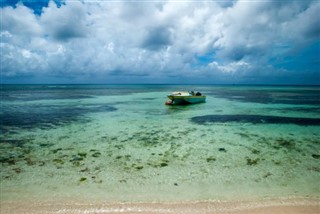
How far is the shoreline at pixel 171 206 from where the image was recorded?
5.39 metres

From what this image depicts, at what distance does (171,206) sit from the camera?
5.65m

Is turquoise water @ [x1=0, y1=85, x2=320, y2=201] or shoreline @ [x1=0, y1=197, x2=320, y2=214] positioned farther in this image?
turquoise water @ [x1=0, y1=85, x2=320, y2=201]

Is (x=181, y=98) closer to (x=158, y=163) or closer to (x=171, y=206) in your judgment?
(x=158, y=163)

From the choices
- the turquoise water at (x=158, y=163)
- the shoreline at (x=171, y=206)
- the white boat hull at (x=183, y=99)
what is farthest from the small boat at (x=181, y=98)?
the shoreline at (x=171, y=206)

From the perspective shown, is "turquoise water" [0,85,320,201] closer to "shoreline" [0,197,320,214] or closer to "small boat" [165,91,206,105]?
"shoreline" [0,197,320,214]

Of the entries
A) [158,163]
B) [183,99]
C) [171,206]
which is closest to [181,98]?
[183,99]

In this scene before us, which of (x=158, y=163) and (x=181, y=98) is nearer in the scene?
(x=158, y=163)

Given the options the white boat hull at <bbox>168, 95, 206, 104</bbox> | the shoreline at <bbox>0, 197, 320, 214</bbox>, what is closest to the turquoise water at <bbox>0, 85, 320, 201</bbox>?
the shoreline at <bbox>0, 197, 320, 214</bbox>

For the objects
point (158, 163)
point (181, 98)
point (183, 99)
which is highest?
point (181, 98)

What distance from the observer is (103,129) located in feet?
49.5

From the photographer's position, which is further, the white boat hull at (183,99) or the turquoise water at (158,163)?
the white boat hull at (183,99)

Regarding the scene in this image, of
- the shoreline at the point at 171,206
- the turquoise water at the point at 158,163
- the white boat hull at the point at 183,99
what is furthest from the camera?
the white boat hull at the point at 183,99

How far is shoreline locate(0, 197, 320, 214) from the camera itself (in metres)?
5.39

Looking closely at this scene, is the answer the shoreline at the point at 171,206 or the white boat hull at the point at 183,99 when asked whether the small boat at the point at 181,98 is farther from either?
the shoreline at the point at 171,206
